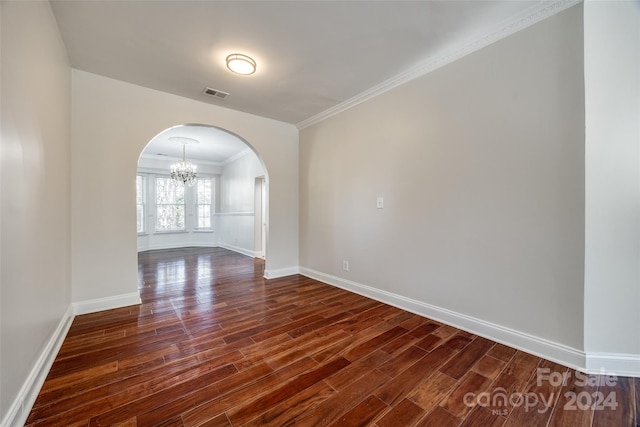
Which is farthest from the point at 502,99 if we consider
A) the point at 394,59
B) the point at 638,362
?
the point at 638,362

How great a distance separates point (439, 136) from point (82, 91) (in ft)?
12.5

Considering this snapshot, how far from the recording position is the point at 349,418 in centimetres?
135

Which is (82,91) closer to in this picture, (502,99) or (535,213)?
(502,99)

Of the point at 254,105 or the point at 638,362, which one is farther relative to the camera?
the point at 254,105

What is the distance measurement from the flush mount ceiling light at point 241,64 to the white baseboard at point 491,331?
2.87 meters

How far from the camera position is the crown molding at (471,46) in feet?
6.10

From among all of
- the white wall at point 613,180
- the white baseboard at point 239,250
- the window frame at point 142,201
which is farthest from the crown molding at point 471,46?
the window frame at point 142,201

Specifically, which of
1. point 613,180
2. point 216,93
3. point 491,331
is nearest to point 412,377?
point 491,331

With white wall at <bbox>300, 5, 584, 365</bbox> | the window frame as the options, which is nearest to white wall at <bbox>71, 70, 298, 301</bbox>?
white wall at <bbox>300, 5, 584, 365</bbox>

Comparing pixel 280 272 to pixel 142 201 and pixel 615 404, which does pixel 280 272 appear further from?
pixel 142 201

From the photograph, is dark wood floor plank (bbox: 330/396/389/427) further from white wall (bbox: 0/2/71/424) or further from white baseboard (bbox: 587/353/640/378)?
white wall (bbox: 0/2/71/424)

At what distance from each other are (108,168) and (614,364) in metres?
4.78

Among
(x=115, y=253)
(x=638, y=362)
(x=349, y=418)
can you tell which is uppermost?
(x=115, y=253)

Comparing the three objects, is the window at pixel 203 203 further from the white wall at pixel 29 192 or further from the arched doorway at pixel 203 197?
the white wall at pixel 29 192
